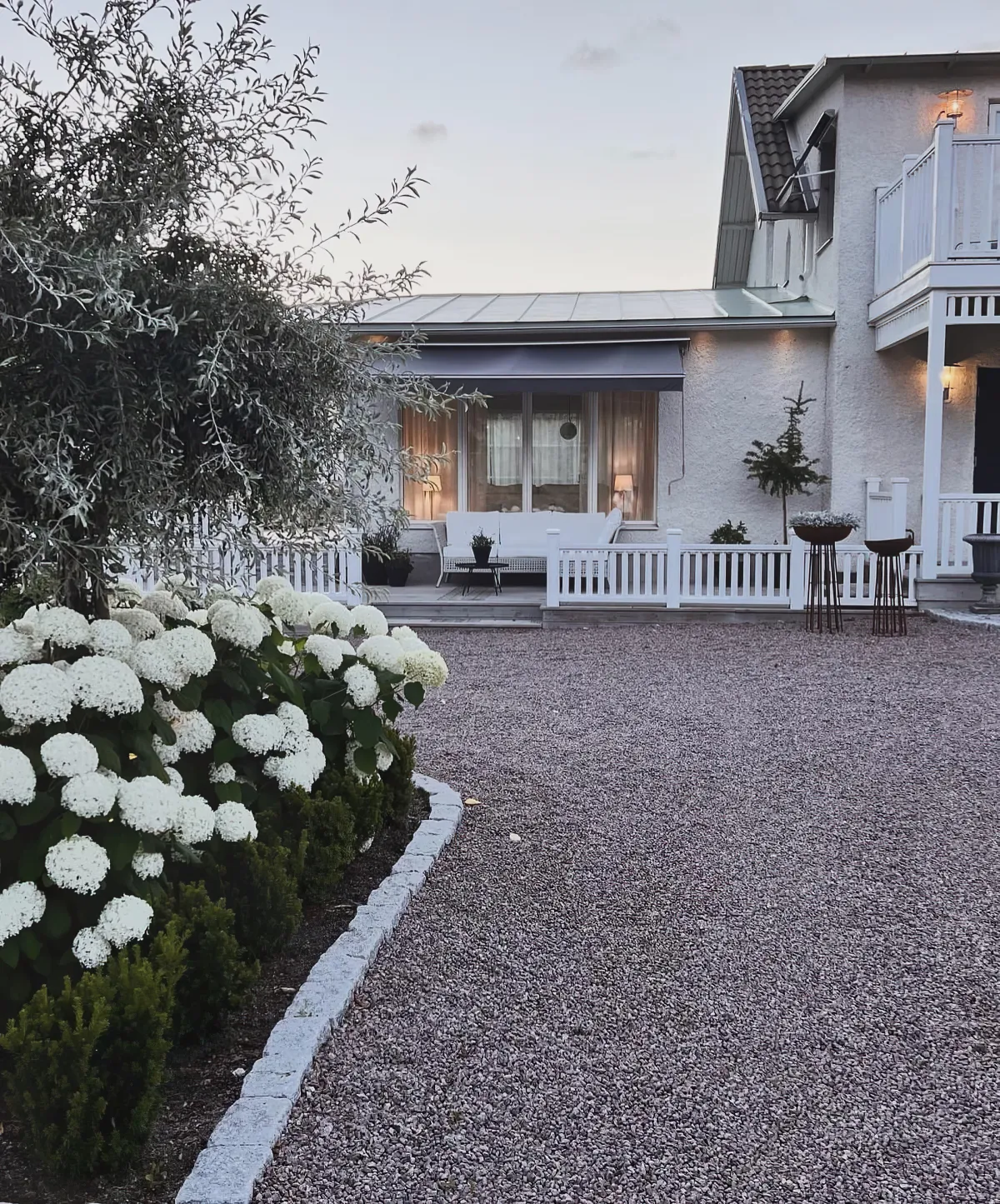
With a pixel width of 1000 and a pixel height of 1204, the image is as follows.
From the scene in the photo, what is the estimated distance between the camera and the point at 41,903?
2.50 metres

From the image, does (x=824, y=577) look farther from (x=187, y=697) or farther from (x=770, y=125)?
(x=187, y=697)

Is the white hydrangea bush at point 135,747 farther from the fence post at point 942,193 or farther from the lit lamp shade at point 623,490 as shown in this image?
the lit lamp shade at point 623,490

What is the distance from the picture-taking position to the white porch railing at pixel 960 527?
11.6 m

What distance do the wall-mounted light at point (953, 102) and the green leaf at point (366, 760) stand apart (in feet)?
42.5

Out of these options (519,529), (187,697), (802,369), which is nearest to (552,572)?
(519,529)

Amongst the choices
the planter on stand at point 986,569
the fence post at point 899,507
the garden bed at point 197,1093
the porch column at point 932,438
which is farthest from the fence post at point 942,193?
the garden bed at point 197,1093

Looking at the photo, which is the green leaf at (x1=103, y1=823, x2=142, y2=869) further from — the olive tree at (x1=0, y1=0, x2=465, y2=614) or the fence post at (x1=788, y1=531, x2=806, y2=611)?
the fence post at (x1=788, y1=531, x2=806, y2=611)

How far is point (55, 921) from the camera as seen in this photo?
A: 2555 mm

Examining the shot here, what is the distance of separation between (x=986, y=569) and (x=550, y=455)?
5982 millimetres

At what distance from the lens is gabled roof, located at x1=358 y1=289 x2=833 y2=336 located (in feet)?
45.0

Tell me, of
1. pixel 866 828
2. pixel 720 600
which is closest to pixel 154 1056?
pixel 866 828

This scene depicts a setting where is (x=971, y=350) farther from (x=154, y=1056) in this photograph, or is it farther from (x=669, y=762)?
(x=154, y=1056)

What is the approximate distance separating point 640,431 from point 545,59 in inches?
220

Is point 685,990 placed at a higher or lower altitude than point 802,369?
lower
